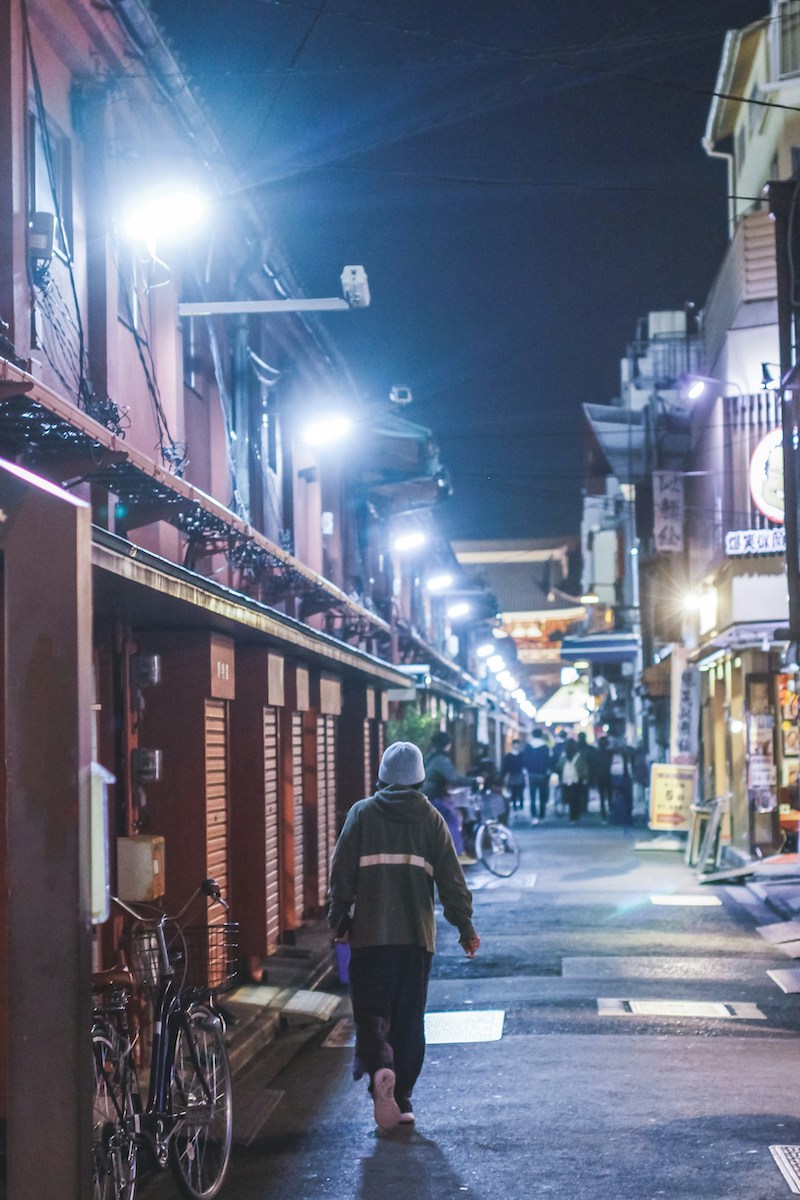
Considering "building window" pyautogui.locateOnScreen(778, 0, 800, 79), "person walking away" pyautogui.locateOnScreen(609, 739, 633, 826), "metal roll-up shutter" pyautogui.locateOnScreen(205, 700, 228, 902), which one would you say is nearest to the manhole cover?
"metal roll-up shutter" pyautogui.locateOnScreen(205, 700, 228, 902)

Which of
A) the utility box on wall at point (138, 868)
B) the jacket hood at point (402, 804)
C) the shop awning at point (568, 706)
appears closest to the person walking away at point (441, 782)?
the utility box on wall at point (138, 868)

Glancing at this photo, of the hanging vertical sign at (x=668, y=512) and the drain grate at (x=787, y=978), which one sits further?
the hanging vertical sign at (x=668, y=512)

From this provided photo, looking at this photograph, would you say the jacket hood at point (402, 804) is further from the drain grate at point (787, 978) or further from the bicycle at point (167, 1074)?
the drain grate at point (787, 978)

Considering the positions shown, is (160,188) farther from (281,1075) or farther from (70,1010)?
(70,1010)

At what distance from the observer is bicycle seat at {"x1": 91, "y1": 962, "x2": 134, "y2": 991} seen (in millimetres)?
6559

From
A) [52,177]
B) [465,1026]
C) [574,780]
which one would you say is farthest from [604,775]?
[52,177]

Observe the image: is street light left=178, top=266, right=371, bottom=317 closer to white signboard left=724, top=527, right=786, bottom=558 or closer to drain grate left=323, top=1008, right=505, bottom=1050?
drain grate left=323, top=1008, right=505, bottom=1050

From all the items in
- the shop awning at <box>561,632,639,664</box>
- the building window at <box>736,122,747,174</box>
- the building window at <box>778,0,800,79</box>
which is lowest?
the shop awning at <box>561,632,639,664</box>

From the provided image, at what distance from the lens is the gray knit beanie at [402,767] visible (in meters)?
9.02

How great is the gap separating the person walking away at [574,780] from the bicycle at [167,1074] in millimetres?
31342

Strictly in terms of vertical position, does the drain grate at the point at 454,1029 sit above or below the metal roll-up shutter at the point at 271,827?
below

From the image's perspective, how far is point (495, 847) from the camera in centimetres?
2411

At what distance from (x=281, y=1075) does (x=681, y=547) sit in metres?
23.4

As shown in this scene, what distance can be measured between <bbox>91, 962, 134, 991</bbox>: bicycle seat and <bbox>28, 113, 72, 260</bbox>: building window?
19.7 feet
